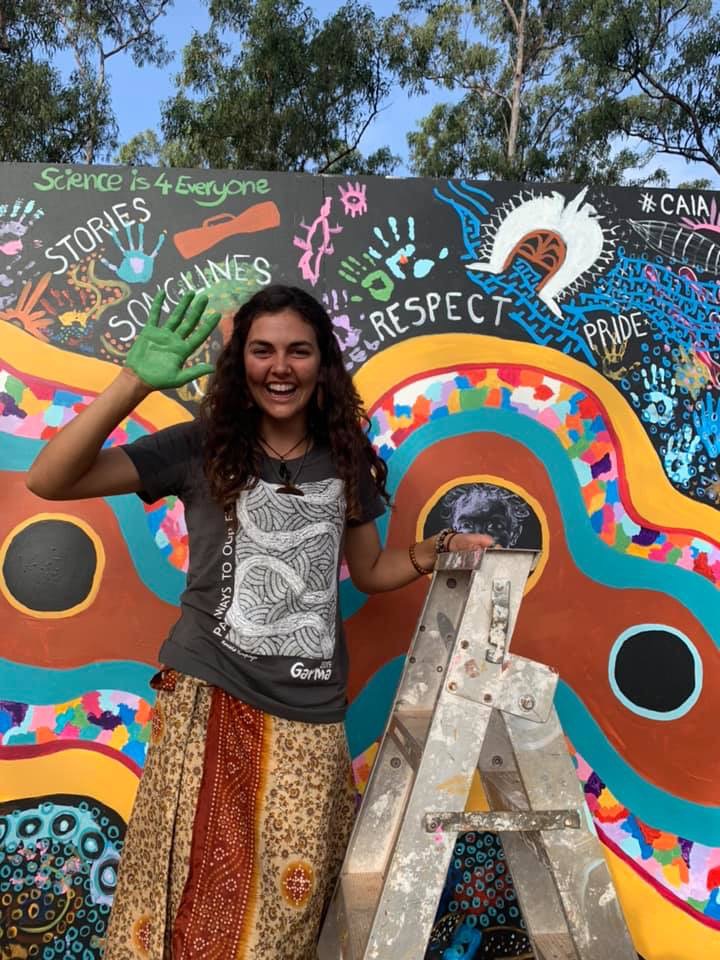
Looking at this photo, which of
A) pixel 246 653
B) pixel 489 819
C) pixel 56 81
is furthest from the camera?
pixel 56 81

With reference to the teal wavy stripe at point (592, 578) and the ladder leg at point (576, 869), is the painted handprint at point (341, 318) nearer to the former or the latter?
the teal wavy stripe at point (592, 578)

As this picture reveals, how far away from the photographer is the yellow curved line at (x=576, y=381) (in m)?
2.30

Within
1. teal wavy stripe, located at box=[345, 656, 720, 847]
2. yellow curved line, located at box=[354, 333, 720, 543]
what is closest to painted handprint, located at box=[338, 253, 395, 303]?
yellow curved line, located at box=[354, 333, 720, 543]

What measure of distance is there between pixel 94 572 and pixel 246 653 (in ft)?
2.61

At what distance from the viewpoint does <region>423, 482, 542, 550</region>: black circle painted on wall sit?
91.0 inches

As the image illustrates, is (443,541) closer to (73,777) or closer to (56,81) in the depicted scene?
(73,777)

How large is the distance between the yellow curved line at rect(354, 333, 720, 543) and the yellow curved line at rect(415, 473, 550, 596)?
270 millimetres

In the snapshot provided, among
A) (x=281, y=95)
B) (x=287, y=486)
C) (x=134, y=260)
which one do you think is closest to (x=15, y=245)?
(x=134, y=260)

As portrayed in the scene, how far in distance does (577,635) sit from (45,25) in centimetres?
1411

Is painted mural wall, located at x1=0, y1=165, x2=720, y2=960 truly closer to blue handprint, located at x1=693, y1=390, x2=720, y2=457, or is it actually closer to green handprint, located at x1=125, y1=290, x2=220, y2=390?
blue handprint, located at x1=693, y1=390, x2=720, y2=457

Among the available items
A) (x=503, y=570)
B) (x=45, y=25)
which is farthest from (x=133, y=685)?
(x=45, y=25)

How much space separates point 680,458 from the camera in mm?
2316

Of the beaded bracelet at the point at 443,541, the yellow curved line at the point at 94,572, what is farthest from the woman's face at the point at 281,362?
the yellow curved line at the point at 94,572

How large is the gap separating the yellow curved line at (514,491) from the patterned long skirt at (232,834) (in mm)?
795
